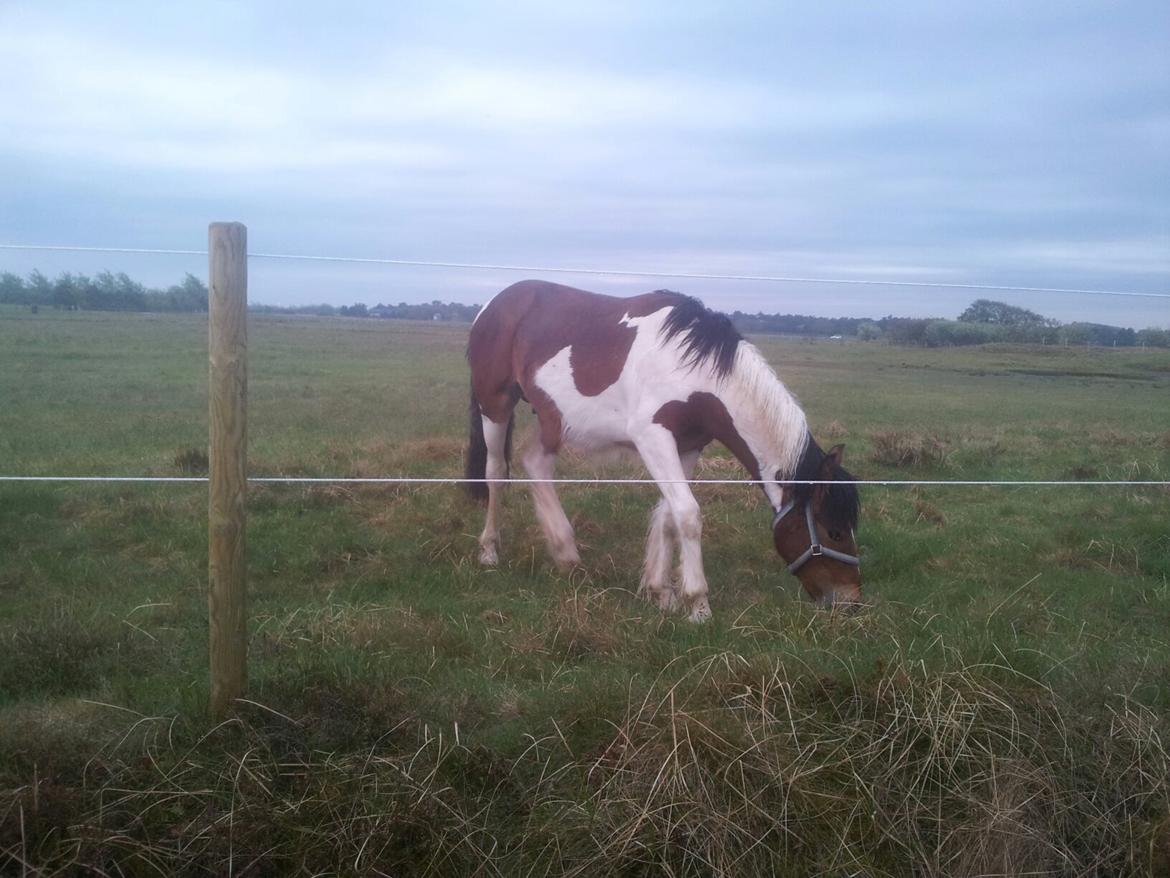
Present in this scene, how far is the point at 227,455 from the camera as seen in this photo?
3283mm

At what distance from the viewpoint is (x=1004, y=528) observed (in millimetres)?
6199

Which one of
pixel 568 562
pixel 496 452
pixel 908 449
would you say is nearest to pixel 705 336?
pixel 908 449

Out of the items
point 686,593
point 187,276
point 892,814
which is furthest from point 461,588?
point 892,814

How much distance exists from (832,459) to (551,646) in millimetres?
1828

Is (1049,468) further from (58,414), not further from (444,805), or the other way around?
(58,414)

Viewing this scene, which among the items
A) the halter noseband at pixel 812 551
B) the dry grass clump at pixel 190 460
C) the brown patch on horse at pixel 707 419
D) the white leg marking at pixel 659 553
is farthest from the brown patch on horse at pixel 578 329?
the dry grass clump at pixel 190 460

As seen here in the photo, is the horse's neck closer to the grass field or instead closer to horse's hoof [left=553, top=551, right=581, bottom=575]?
the grass field

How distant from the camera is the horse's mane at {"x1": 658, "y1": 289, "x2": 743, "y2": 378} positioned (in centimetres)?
523

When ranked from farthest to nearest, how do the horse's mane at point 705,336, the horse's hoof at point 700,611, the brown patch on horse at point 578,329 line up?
the brown patch on horse at point 578,329
the horse's mane at point 705,336
the horse's hoof at point 700,611

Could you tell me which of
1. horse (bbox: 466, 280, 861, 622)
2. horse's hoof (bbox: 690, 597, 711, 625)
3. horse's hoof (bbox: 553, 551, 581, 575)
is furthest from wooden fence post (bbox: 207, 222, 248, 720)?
horse's hoof (bbox: 553, 551, 581, 575)

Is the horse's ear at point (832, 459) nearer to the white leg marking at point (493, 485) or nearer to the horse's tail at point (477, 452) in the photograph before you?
the white leg marking at point (493, 485)

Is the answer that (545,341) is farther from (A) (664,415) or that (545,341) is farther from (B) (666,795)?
(B) (666,795)

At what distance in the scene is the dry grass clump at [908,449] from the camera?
18.1 feet

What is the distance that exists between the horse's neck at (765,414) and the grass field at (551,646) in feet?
1.11
